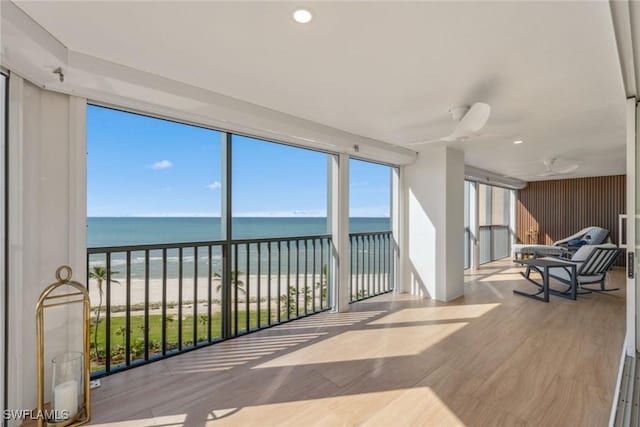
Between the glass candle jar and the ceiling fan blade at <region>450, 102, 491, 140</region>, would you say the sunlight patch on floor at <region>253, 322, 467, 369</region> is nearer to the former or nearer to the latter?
the glass candle jar

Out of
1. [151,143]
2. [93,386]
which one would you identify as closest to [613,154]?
[93,386]

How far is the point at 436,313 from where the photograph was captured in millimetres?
3775

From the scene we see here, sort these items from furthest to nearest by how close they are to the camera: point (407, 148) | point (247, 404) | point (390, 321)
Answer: point (407, 148), point (390, 321), point (247, 404)

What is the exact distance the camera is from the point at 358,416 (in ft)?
6.06

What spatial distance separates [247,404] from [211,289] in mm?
1292

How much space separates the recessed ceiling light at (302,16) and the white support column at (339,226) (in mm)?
2350

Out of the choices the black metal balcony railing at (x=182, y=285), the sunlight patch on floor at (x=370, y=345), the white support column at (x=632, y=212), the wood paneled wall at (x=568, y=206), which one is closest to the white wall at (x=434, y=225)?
the sunlight patch on floor at (x=370, y=345)

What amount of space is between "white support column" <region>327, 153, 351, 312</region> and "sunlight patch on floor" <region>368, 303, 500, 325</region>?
1.93ft

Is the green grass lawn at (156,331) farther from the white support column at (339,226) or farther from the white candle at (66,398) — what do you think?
the white candle at (66,398)

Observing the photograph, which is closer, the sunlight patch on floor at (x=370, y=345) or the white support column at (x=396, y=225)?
the sunlight patch on floor at (x=370, y=345)

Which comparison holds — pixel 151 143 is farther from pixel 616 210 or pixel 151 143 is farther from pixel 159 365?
pixel 616 210

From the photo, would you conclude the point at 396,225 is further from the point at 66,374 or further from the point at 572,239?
the point at 572,239

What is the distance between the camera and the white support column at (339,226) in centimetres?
383

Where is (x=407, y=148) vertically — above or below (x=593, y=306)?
above
